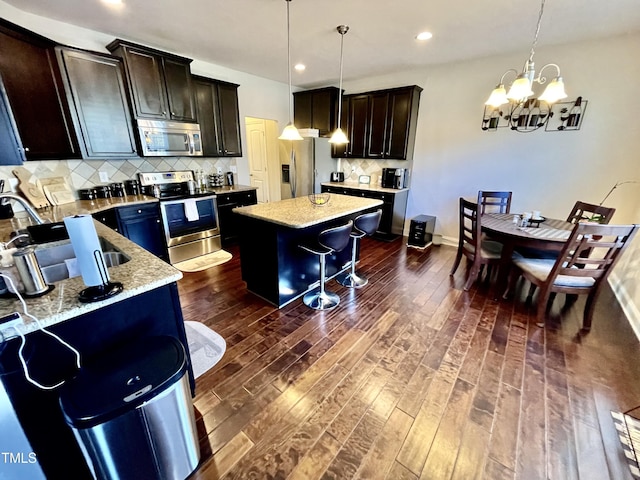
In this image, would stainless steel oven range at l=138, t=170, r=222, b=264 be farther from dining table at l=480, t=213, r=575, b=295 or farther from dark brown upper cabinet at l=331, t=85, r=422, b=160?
dining table at l=480, t=213, r=575, b=295

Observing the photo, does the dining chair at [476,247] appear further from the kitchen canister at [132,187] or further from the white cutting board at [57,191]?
the white cutting board at [57,191]

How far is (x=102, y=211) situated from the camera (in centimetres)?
279

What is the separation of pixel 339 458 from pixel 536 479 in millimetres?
931

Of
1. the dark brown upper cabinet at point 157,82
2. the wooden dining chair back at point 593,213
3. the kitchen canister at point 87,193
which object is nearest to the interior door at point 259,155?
the dark brown upper cabinet at point 157,82

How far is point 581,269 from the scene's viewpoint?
2.20 meters

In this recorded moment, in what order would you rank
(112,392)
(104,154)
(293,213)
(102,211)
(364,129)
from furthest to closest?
(364,129) < (104,154) < (102,211) < (293,213) < (112,392)

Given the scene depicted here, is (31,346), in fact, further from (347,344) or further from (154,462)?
(347,344)

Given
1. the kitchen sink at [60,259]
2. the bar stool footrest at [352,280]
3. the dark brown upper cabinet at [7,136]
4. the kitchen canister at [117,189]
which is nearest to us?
the kitchen sink at [60,259]

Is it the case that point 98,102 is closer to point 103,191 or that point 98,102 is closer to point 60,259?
point 103,191

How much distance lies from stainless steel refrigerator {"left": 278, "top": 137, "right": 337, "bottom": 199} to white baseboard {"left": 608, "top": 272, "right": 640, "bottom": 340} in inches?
172

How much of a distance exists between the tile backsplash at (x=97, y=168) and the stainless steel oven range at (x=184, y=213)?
20cm

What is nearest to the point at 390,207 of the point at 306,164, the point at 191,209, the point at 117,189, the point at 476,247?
the point at 476,247

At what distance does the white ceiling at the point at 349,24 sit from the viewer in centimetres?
236

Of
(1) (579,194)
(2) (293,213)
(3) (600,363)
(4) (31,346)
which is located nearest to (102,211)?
(2) (293,213)
